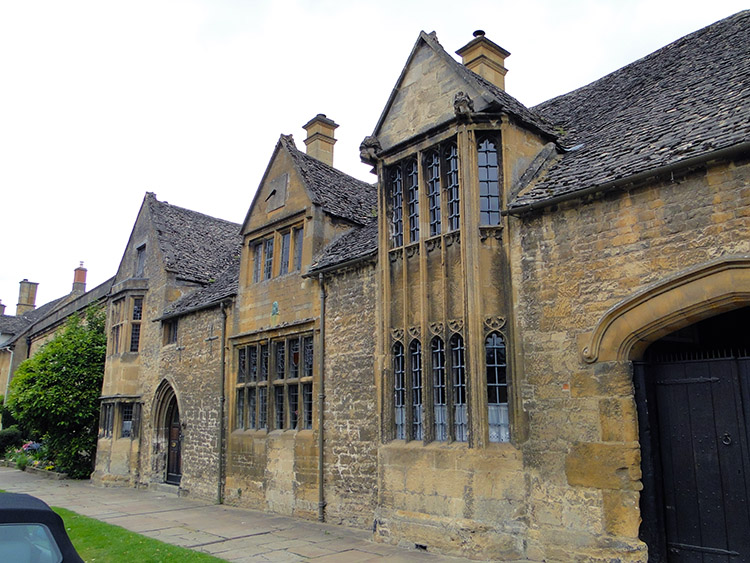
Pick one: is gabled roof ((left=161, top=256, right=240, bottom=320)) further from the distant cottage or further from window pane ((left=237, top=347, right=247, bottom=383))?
the distant cottage

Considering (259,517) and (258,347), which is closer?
(259,517)

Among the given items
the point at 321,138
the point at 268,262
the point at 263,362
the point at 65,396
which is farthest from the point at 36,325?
the point at 263,362

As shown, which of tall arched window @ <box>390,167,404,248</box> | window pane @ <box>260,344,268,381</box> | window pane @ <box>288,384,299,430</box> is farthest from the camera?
window pane @ <box>260,344,268,381</box>

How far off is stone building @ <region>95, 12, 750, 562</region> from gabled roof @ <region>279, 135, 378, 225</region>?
13 centimetres

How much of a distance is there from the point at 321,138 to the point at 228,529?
38.0ft

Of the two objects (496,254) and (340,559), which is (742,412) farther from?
(340,559)

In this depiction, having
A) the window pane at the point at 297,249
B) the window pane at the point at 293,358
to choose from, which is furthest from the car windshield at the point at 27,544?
the window pane at the point at 297,249

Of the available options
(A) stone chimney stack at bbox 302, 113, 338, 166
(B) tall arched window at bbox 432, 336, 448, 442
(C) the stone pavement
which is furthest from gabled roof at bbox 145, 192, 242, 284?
Result: (B) tall arched window at bbox 432, 336, 448, 442

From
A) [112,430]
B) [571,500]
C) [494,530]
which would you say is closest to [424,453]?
[494,530]

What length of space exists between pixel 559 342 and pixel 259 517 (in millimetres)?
7819

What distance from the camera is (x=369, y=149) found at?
11227mm

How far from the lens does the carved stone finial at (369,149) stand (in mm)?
11188

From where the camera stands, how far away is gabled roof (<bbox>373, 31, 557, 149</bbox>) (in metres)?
9.62

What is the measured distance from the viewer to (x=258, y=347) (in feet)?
48.6
